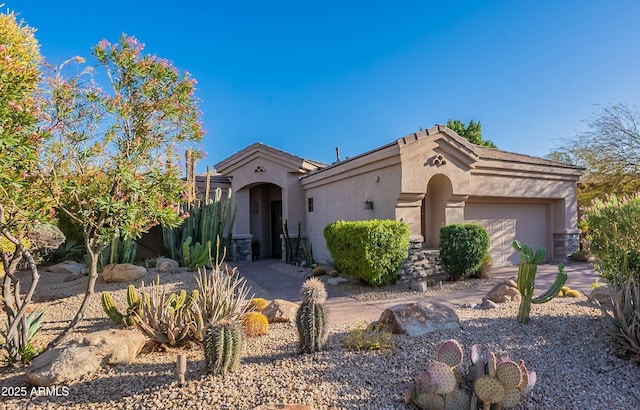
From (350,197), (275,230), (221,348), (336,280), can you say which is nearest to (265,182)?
(275,230)

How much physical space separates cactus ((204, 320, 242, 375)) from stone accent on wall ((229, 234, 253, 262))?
12.9 meters

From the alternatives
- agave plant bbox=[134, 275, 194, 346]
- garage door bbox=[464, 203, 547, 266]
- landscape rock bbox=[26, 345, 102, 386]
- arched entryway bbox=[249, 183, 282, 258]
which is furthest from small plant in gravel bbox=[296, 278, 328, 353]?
arched entryway bbox=[249, 183, 282, 258]

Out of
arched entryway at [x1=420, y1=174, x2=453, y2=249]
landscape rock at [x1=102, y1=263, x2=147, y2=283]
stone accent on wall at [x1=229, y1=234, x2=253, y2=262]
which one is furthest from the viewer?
stone accent on wall at [x1=229, y1=234, x2=253, y2=262]

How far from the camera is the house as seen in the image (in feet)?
35.5

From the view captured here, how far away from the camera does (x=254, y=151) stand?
1639 centimetres

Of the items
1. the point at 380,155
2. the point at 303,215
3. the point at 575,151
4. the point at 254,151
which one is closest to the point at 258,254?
the point at 303,215

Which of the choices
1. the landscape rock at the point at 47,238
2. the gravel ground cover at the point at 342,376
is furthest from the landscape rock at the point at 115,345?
the landscape rock at the point at 47,238

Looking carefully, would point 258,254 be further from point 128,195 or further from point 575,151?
point 575,151

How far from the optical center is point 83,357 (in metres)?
3.98

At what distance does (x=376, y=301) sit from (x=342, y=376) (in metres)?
4.88

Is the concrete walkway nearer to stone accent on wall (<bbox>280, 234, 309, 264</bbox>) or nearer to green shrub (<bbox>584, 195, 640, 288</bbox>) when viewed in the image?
stone accent on wall (<bbox>280, 234, 309, 264</bbox>)

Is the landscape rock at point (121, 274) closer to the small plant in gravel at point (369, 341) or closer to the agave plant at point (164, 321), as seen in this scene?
the agave plant at point (164, 321)

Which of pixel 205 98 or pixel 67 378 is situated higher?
pixel 205 98

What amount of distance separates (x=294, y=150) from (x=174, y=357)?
1266 centimetres
